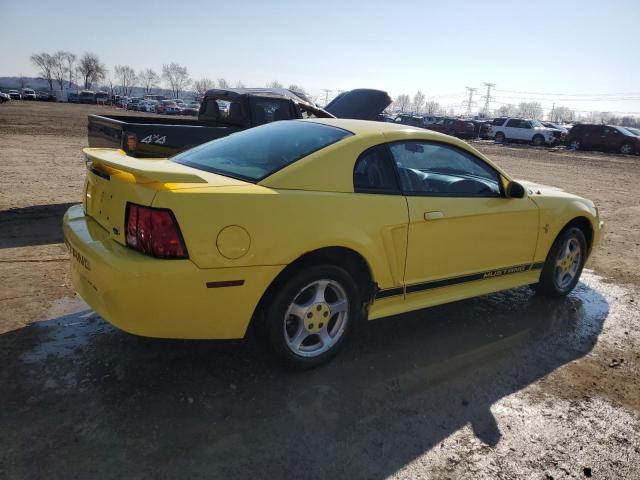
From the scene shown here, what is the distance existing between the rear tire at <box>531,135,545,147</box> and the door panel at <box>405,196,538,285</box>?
104ft

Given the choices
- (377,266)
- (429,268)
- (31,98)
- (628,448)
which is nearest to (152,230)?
(377,266)

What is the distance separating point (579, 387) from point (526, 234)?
136cm

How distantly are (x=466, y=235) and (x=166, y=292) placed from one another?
2.22m

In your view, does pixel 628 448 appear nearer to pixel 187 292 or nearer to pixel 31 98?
pixel 187 292

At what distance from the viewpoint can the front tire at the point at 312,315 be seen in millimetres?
2988

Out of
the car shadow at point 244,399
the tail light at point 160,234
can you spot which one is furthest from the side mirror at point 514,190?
the tail light at point 160,234

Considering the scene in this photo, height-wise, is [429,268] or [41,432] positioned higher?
[429,268]

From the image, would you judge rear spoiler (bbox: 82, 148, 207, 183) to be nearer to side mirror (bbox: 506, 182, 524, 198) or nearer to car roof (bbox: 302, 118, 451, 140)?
car roof (bbox: 302, 118, 451, 140)

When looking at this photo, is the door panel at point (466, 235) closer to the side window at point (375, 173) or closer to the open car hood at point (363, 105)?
the side window at point (375, 173)

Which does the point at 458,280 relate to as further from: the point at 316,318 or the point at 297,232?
the point at 297,232

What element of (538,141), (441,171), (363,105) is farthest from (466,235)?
(538,141)

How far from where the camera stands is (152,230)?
2.66 metres

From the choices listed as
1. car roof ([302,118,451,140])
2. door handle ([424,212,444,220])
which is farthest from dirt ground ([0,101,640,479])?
car roof ([302,118,451,140])

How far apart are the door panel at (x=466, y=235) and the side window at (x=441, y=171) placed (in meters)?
0.09
